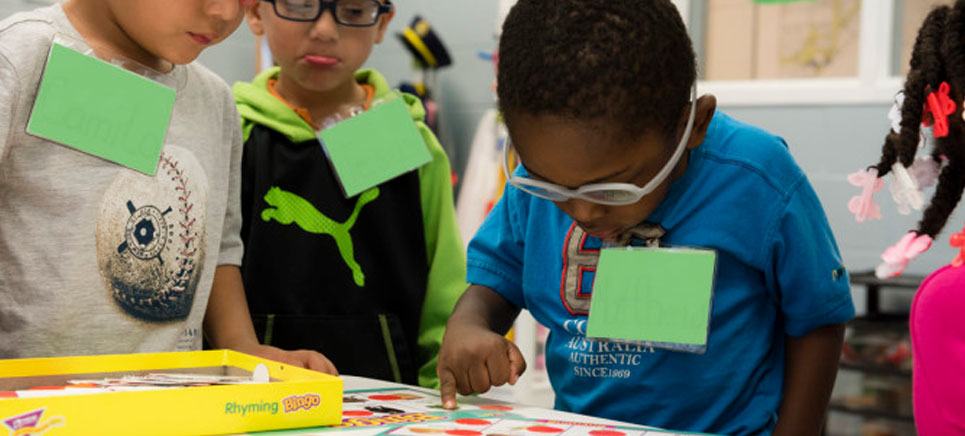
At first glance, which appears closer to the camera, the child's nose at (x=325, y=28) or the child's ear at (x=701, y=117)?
the child's ear at (x=701, y=117)

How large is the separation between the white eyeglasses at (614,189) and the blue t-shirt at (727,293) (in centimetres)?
8

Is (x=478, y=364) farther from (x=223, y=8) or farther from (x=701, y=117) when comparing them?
(x=223, y=8)

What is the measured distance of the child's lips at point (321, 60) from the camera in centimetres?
136

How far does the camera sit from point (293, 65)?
4.52ft

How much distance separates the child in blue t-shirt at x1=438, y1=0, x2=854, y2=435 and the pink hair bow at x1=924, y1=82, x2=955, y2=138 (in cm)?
17

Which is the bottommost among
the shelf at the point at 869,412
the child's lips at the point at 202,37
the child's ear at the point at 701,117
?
the shelf at the point at 869,412

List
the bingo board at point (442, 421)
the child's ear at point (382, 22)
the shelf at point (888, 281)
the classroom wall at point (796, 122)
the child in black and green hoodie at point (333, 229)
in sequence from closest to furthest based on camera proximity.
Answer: the bingo board at point (442, 421) → the child in black and green hoodie at point (333, 229) → the child's ear at point (382, 22) → the shelf at point (888, 281) → the classroom wall at point (796, 122)

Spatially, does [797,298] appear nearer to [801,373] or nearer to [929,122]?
[801,373]

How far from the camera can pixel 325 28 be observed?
4.39 feet

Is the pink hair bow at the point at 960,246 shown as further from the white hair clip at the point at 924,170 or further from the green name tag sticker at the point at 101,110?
the green name tag sticker at the point at 101,110

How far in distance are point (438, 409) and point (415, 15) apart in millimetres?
3073

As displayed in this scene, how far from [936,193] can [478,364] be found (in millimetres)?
556

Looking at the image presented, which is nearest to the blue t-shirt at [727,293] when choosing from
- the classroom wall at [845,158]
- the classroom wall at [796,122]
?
the classroom wall at [796,122]

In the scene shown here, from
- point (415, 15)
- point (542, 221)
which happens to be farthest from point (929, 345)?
point (415, 15)
